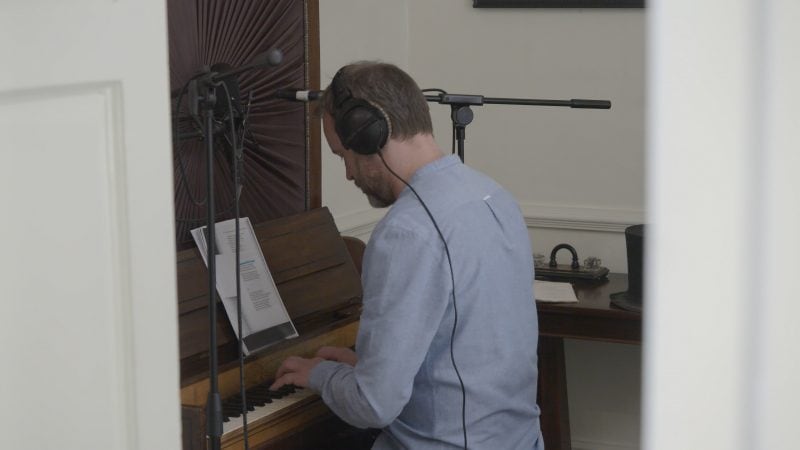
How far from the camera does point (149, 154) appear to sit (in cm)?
132

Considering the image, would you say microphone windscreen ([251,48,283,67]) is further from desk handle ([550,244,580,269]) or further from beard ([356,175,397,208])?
desk handle ([550,244,580,269])

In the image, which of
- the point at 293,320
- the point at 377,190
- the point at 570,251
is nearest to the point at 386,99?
the point at 377,190

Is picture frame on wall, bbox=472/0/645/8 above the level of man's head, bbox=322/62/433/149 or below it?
above

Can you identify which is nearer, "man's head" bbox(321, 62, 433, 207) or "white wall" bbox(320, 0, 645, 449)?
"man's head" bbox(321, 62, 433, 207)

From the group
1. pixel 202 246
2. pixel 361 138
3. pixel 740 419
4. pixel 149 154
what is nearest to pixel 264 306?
pixel 202 246

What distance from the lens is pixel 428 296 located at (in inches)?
83.4

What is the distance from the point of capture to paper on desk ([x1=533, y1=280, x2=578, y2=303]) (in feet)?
11.1

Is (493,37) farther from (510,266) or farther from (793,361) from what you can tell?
(793,361)

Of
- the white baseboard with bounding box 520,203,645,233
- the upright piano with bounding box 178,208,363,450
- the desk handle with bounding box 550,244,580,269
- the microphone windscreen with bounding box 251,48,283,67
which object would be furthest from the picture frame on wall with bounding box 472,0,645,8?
the microphone windscreen with bounding box 251,48,283,67

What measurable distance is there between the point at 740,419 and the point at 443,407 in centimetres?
180

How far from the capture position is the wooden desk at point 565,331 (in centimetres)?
332

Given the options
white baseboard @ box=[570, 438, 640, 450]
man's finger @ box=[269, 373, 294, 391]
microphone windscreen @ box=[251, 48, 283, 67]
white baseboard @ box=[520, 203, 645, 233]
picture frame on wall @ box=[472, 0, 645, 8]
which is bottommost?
white baseboard @ box=[570, 438, 640, 450]

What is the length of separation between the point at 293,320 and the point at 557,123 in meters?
1.45

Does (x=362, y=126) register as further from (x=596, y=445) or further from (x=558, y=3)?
(x=596, y=445)
